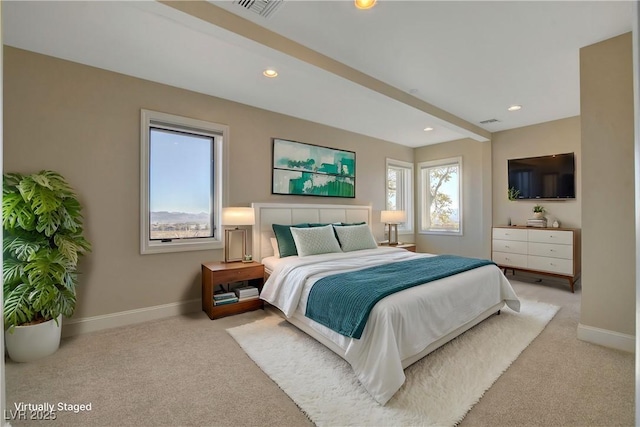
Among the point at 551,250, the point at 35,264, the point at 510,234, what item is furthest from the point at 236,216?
the point at 551,250

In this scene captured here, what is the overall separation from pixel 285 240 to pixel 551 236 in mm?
3770

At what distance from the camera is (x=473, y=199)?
5352 mm

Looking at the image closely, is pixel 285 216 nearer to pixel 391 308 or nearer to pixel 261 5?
pixel 391 308

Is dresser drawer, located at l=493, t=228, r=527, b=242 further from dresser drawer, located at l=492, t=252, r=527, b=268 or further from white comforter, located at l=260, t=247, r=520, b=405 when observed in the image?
white comforter, located at l=260, t=247, r=520, b=405

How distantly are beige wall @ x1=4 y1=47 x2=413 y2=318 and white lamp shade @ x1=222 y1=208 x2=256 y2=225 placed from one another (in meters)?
0.28

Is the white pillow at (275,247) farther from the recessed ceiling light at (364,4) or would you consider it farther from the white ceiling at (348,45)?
the recessed ceiling light at (364,4)

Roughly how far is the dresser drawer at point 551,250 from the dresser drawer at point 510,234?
0.17 m

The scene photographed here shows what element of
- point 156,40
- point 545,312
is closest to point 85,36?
point 156,40

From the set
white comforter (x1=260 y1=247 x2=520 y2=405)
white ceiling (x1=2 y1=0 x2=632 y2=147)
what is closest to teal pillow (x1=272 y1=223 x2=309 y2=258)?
white comforter (x1=260 y1=247 x2=520 y2=405)

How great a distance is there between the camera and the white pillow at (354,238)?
4.00m

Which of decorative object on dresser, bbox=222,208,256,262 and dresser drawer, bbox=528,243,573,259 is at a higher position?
decorative object on dresser, bbox=222,208,256,262

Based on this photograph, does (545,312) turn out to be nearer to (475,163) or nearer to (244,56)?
(475,163)

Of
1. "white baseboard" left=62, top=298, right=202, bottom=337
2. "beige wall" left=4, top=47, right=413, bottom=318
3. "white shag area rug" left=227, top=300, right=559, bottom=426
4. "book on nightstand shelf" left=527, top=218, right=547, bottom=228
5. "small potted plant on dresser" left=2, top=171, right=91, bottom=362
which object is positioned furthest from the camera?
"book on nightstand shelf" left=527, top=218, right=547, bottom=228

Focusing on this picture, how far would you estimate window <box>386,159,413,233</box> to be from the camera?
6020mm
